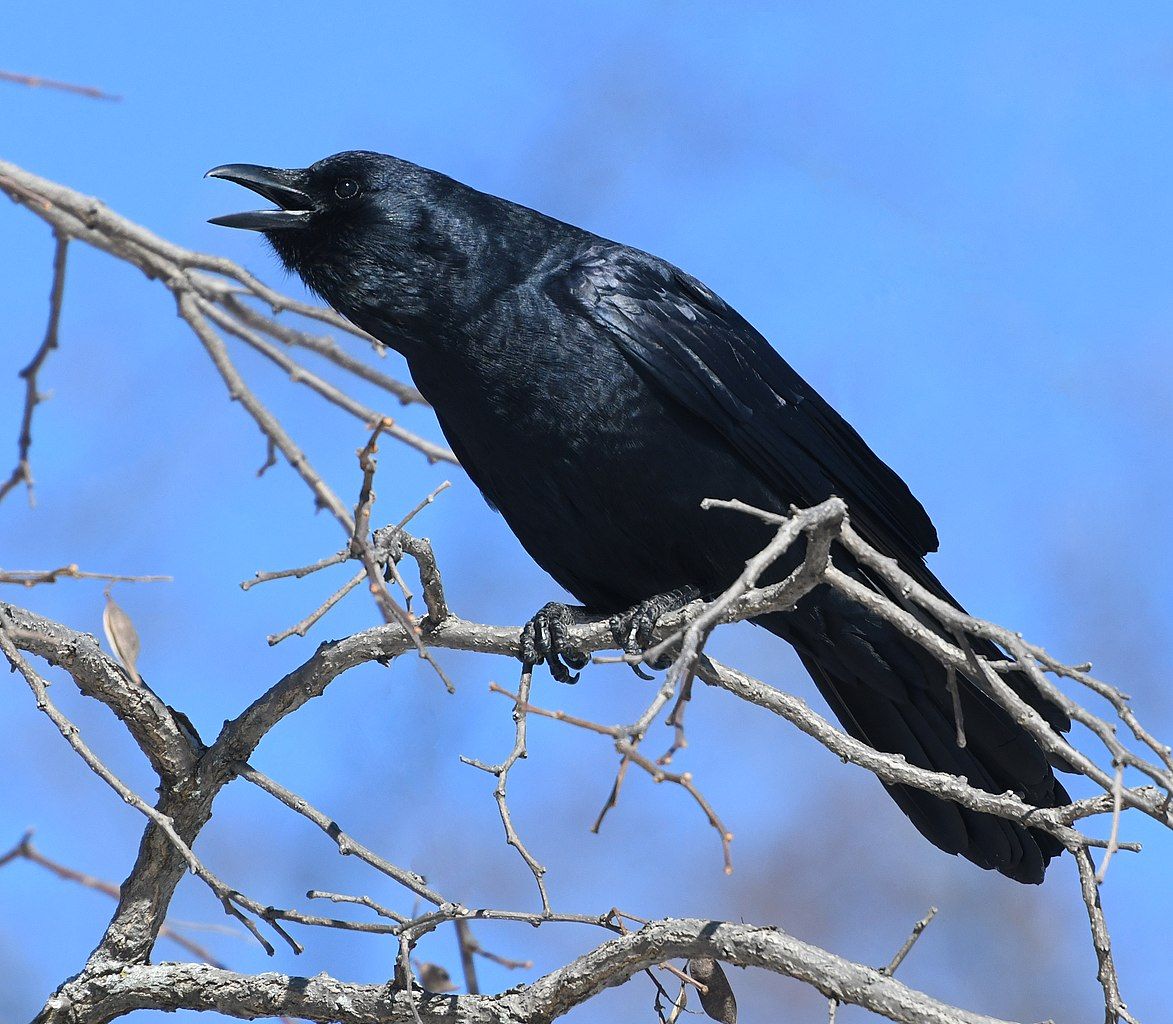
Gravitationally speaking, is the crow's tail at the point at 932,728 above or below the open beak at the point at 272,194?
below

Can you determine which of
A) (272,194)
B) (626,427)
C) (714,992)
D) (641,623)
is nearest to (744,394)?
(626,427)

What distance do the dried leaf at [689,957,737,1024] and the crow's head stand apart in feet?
6.55

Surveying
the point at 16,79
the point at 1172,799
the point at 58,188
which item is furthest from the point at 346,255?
the point at 1172,799

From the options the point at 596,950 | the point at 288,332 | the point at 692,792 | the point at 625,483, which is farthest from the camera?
the point at 625,483

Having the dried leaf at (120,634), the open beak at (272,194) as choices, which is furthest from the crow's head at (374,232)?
the dried leaf at (120,634)

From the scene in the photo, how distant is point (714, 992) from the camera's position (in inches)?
113

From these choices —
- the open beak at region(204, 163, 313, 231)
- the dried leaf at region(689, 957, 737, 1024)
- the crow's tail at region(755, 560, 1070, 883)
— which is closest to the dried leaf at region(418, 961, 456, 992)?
the dried leaf at region(689, 957, 737, 1024)

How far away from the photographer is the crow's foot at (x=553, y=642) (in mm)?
3785

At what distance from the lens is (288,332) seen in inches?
131

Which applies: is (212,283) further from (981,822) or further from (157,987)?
(981,822)

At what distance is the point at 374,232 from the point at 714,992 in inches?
94.4

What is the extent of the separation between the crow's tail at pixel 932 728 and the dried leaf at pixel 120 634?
1704 millimetres

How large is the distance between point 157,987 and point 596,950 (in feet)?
3.40

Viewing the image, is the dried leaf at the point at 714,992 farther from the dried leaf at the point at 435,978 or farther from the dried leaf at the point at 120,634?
the dried leaf at the point at 120,634
